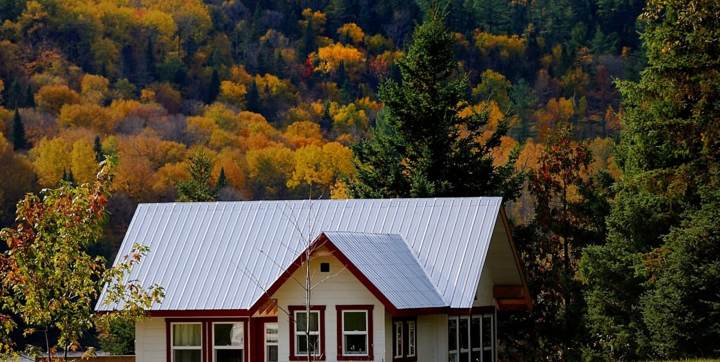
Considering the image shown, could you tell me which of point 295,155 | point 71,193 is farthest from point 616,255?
point 295,155

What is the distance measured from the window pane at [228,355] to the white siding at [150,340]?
1417 millimetres

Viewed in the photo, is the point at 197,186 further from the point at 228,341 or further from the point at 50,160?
the point at 50,160

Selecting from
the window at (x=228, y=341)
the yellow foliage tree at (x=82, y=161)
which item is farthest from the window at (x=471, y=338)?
the yellow foliage tree at (x=82, y=161)

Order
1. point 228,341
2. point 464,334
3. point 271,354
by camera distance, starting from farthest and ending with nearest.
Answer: point 464,334 → point 228,341 → point 271,354

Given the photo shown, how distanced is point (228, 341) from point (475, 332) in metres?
7.09

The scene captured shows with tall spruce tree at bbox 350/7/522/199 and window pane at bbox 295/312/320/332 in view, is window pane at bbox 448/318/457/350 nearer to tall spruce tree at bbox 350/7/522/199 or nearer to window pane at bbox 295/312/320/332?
window pane at bbox 295/312/320/332

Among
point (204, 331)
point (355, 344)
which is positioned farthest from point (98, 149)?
point (355, 344)

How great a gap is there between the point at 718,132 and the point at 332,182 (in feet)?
466

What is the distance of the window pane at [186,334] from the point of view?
41.7 m

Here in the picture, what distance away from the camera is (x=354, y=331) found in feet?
127

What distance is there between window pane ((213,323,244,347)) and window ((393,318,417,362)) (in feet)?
14.3

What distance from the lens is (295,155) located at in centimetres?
19325

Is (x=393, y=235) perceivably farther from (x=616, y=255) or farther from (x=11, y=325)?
(x=11, y=325)

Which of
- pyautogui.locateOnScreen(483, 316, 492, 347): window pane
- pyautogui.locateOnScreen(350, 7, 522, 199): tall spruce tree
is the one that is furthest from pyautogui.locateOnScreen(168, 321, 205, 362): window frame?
pyautogui.locateOnScreen(350, 7, 522, 199): tall spruce tree
